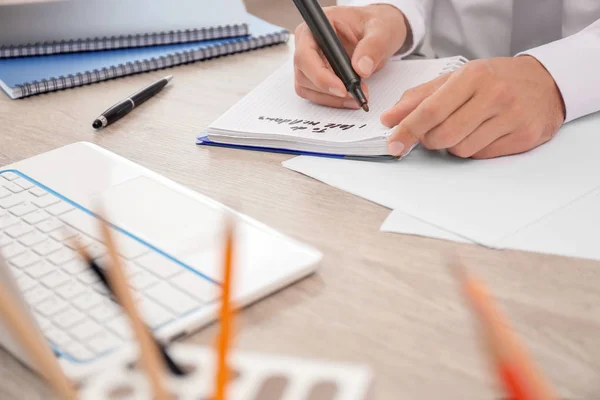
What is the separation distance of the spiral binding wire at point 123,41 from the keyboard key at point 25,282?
2.06 ft

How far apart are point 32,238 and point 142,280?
12 centimetres

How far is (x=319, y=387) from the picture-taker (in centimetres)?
37

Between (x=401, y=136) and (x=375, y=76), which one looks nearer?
(x=401, y=136)

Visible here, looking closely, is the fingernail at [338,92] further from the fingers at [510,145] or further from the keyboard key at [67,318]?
the keyboard key at [67,318]

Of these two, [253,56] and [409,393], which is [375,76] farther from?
[409,393]

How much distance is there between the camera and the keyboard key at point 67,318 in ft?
1.42

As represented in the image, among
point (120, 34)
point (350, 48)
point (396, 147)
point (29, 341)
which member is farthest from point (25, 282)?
point (120, 34)

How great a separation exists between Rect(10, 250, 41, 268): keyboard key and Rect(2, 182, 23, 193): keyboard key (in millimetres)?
126

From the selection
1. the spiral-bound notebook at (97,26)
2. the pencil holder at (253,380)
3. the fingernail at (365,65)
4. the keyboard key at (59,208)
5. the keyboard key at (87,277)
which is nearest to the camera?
the pencil holder at (253,380)

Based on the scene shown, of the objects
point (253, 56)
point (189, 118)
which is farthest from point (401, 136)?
point (253, 56)

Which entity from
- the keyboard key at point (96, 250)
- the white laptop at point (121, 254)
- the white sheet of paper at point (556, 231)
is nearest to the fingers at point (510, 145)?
the white sheet of paper at point (556, 231)

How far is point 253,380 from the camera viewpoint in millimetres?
382

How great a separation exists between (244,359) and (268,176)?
11.3 inches

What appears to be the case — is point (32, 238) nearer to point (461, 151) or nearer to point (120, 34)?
point (461, 151)
